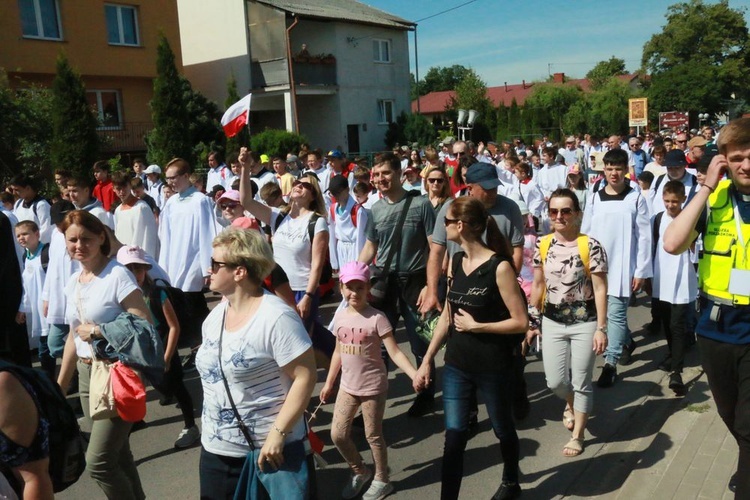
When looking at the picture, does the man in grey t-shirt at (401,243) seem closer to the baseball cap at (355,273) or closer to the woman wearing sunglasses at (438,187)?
the woman wearing sunglasses at (438,187)

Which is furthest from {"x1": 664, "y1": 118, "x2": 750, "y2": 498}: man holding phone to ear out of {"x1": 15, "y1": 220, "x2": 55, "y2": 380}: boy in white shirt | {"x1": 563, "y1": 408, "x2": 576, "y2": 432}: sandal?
{"x1": 15, "y1": 220, "x2": 55, "y2": 380}: boy in white shirt

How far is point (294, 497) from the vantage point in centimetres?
296

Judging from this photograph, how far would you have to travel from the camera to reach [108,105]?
27.6 metres

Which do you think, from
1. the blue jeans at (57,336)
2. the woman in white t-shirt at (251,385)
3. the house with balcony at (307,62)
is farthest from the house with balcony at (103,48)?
the woman in white t-shirt at (251,385)

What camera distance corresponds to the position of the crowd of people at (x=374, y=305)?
3.03 m

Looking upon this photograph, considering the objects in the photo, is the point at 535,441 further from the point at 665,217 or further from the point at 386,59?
the point at 386,59

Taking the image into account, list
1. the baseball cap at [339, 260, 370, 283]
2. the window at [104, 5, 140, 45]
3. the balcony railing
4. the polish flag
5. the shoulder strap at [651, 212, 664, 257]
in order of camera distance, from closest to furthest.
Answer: the baseball cap at [339, 260, 370, 283] < the shoulder strap at [651, 212, 664, 257] < the polish flag < the window at [104, 5, 140, 45] < the balcony railing

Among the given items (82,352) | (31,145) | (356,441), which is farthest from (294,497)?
(31,145)

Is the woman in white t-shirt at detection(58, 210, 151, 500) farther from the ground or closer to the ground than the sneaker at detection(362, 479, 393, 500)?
farther from the ground

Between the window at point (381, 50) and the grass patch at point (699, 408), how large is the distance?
32.9 metres

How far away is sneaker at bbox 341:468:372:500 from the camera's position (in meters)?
4.22

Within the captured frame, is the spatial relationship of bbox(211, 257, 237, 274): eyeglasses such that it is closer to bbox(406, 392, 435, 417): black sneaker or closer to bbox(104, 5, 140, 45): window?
bbox(406, 392, 435, 417): black sneaker

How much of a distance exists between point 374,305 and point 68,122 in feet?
59.6

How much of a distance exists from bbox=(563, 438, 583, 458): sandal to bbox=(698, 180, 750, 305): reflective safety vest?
6.20 ft
